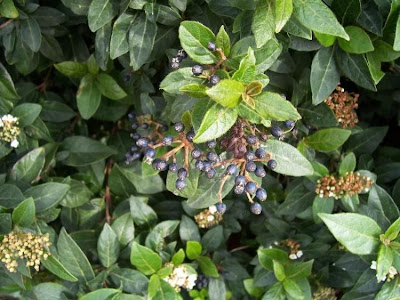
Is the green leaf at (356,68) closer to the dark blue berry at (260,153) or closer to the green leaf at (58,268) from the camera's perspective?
the dark blue berry at (260,153)

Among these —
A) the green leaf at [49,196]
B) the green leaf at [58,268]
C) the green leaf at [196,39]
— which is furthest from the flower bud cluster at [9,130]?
the green leaf at [196,39]

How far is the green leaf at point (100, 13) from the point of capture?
1.68 m

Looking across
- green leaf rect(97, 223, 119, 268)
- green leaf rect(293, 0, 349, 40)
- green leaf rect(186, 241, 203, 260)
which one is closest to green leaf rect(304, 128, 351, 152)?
green leaf rect(293, 0, 349, 40)

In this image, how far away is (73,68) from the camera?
2.13 metres

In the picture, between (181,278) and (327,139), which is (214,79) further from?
(181,278)

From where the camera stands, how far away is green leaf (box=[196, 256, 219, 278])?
208cm

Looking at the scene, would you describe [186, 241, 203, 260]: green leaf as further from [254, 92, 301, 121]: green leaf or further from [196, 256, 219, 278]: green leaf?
[254, 92, 301, 121]: green leaf

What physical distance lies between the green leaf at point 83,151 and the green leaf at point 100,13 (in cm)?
66

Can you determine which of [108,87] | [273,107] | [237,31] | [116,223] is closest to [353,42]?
[237,31]

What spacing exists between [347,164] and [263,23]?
76cm

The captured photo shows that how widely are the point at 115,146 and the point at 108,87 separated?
13.8 inches

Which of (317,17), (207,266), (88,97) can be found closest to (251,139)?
(317,17)

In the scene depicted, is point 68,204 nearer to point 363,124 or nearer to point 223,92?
point 223,92

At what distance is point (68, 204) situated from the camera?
2148 mm
